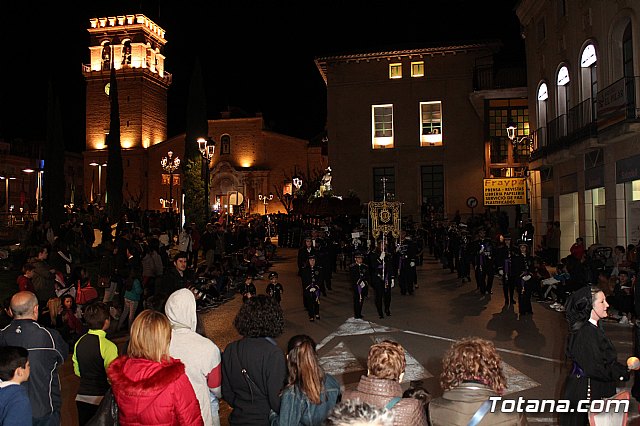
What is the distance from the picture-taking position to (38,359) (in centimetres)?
492

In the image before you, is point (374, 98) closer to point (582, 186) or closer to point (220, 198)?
point (582, 186)

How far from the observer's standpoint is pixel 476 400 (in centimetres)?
346

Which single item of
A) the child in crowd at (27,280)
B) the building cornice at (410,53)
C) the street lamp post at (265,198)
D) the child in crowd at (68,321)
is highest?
the building cornice at (410,53)

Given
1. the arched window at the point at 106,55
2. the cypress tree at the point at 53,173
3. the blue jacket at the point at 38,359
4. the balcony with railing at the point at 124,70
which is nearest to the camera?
the blue jacket at the point at 38,359

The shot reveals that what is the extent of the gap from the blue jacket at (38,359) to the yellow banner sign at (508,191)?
26.9m

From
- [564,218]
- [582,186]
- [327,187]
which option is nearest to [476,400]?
[582,186]

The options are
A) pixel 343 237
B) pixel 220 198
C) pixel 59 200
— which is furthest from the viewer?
pixel 220 198

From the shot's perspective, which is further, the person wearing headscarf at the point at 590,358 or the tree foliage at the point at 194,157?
the tree foliage at the point at 194,157

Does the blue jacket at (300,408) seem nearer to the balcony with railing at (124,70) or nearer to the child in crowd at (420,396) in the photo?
the child in crowd at (420,396)

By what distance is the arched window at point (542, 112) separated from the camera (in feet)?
83.0

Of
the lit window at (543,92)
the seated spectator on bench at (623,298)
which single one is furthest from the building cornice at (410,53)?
the seated spectator on bench at (623,298)

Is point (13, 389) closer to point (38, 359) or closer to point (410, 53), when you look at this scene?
point (38, 359)

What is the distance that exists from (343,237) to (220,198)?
33.9 m

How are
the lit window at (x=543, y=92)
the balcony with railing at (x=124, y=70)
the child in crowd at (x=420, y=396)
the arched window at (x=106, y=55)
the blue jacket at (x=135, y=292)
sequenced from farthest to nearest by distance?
the arched window at (x=106, y=55) → the balcony with railing at (x=124, y=70) → the lit window at (x=543, y=92) → the blue jacket at (x=135, y=292) → the child in crowd at (x=420, y=396)
